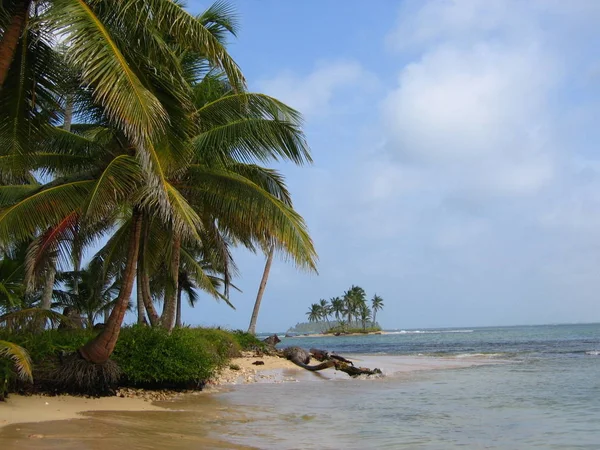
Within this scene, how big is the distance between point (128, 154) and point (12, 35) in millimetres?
3496

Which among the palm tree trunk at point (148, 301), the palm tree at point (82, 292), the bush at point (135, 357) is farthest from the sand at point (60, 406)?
the palm tree at point (82, 292)

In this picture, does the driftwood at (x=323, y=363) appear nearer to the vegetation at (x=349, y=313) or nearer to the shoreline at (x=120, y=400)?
the shoreline at (x=120, y=400)

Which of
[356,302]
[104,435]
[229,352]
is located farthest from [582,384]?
[356,302]

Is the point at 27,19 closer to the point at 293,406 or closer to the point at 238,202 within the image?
the point at 238,202

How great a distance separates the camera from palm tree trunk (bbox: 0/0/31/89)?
7820mm

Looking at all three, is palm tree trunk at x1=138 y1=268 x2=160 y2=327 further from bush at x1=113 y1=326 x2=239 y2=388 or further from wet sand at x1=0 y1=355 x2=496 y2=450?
wet sand at x1=0 y1=355 x2=496 y2=450

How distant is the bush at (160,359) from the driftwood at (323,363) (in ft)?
24.0

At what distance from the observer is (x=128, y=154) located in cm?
1118

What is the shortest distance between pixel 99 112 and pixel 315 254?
487cm

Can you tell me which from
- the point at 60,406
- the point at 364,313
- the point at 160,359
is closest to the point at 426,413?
the point at 160,359

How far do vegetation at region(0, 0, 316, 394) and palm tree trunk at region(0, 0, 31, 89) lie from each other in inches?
0.8

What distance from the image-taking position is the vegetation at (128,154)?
317 inches

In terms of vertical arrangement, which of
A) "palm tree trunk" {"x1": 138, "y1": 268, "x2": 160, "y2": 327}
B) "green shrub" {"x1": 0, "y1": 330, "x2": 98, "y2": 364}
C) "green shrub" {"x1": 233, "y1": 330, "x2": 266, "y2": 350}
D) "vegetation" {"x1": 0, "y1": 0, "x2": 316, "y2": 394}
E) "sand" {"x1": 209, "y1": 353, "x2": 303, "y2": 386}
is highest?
"vegetation" {"x1": 0, "y1": 0, "x2": 316, "y2": 394}

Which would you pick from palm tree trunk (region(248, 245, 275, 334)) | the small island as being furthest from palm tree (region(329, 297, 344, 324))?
palm tree trunk (region(248, 245, 275, 334))
